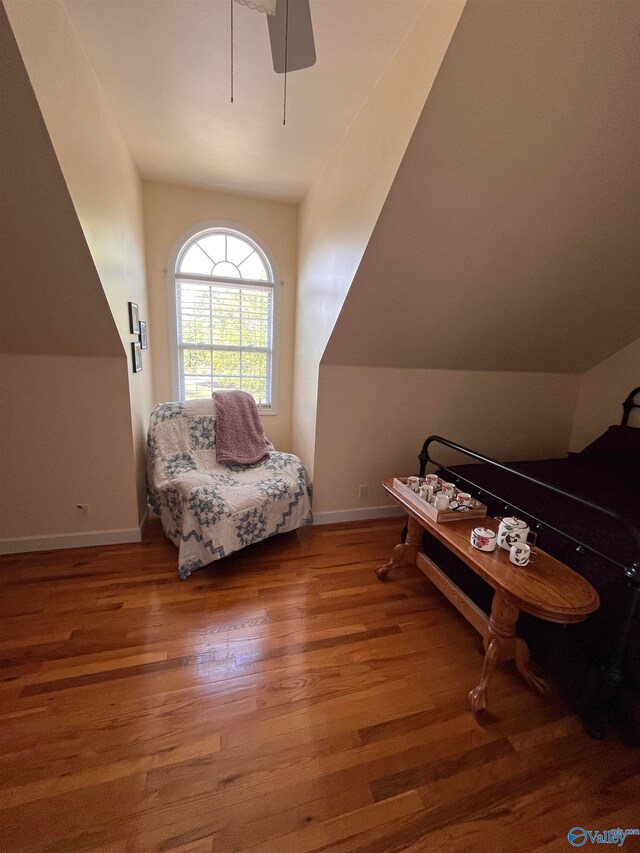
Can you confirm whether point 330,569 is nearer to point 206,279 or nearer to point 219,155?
point 206,279

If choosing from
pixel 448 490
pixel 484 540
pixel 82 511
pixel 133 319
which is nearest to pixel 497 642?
pixel 484 540

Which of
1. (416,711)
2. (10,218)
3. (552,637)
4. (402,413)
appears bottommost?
(416,711)

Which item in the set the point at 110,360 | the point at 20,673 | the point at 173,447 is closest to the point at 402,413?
the point at 173,447

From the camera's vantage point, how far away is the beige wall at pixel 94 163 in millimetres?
1240

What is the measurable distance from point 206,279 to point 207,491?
2.06m

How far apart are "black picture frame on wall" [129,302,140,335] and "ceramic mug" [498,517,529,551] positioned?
252 centimetres

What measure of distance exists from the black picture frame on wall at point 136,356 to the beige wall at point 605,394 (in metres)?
4.01

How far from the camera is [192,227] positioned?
2.92m

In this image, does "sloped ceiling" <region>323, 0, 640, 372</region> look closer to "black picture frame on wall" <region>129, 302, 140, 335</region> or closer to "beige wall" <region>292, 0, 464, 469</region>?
"beige wall" <region>292, 0, 464, 469</region>

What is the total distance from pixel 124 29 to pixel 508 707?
3.27 metres

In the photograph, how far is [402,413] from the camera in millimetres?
2791

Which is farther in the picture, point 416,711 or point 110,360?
point 110,360

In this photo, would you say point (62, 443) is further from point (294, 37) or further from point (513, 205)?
point (513, 205)

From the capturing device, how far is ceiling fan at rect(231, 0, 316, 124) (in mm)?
1253
